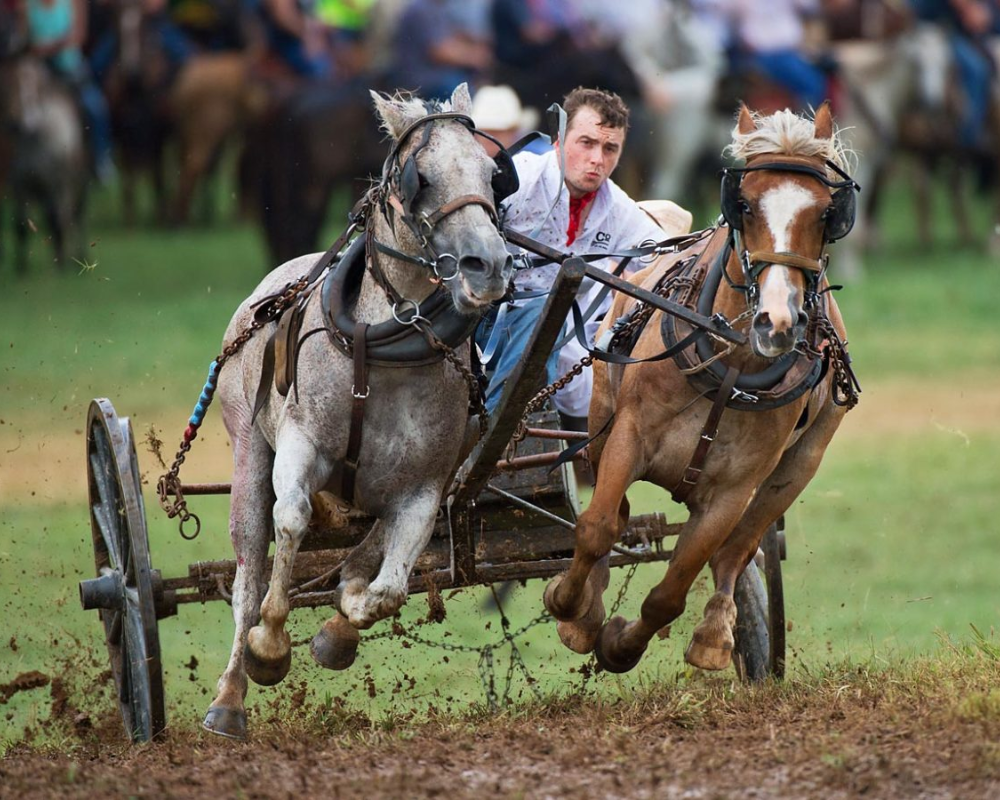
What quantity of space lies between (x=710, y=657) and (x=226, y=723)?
1.53 meters

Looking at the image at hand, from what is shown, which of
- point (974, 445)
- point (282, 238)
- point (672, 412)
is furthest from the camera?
point (282, 238)

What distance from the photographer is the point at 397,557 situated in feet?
18.7

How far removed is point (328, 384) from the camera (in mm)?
5664

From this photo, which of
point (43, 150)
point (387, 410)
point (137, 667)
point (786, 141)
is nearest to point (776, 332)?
point (786, 141)

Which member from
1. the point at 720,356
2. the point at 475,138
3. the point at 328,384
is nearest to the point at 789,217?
the point at 720,356

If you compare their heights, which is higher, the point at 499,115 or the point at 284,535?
the point at 499,115

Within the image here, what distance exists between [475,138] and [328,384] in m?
0.83

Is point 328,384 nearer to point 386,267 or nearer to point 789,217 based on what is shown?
point 386,267

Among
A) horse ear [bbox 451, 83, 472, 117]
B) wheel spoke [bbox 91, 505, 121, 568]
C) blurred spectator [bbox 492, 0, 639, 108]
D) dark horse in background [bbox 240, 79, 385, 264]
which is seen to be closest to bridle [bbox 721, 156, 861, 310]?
horse ear [bbox 451, 83, 472, 117]

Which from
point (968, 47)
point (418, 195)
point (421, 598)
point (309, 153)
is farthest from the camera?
point (968, 47)

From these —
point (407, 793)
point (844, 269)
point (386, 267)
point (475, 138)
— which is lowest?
point (407, 793)

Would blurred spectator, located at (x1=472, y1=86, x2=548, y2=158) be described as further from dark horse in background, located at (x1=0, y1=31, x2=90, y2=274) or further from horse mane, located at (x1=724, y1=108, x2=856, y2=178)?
dark horse in background, located at (x1=0, y1=31, x2=90, y2=274)

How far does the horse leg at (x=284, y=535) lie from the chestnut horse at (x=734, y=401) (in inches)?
36.1

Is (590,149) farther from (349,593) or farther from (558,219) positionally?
(349,593)
